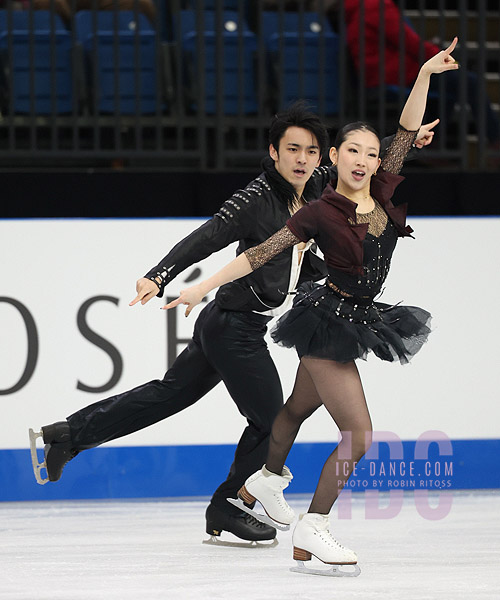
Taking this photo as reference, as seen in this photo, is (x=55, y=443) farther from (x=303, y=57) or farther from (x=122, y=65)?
(x=303, y=57)

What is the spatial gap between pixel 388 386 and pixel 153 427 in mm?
1062

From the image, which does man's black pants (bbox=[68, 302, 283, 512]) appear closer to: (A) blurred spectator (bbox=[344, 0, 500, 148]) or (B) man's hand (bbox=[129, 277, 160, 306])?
(B) man's hand (bbox=[129, 277, 160, 306])

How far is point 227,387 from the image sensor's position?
396 cm

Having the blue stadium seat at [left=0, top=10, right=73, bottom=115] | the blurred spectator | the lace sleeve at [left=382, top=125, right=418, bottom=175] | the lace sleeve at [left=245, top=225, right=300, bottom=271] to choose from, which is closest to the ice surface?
the lace sleeve at [left=245, top=225, right=300, bottom=271]

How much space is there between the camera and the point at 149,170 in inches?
203

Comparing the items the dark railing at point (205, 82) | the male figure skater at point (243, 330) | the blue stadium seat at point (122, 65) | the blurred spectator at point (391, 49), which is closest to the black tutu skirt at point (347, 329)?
the male figure skater at point (243, 330)

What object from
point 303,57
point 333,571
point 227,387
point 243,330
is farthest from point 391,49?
point 333,571

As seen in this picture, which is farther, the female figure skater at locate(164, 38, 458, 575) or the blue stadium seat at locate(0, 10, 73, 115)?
the blue stadium seat at locate(0, 10, 73, 115)

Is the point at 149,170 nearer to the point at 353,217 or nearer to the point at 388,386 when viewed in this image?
the point at 388,386

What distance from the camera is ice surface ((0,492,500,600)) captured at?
3.21 meters

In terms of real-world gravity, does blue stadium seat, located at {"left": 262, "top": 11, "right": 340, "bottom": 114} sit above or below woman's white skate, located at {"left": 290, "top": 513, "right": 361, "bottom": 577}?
above

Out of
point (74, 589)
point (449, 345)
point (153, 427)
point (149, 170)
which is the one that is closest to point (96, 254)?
point (149, 170)

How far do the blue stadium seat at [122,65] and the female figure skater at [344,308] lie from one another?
6.33 feet

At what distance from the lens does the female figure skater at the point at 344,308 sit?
132 inches
